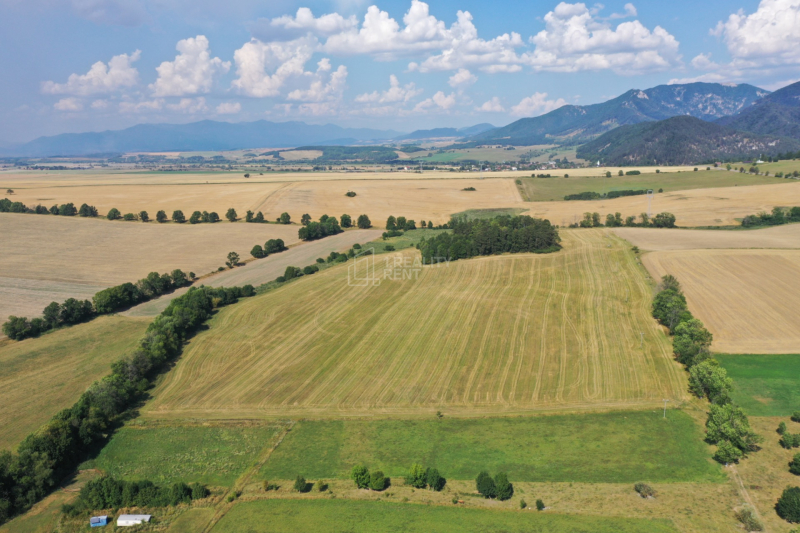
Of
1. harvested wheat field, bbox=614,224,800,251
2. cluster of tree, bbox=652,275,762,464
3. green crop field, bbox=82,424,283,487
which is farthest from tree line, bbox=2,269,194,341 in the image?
harvested wheat field, bbox=614,224,800,251

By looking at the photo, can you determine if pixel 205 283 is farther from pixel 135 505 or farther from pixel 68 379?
pixel 135 505

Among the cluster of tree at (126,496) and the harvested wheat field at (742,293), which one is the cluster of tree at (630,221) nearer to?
the harvested wheat field at (742,293)

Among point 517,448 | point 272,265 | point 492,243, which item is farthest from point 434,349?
point 272,265

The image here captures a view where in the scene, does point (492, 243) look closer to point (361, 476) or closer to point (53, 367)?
point (361, 476)

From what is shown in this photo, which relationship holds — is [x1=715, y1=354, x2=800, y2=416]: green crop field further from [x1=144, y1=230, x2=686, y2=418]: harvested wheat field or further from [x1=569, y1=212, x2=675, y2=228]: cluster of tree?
[x1=569, y1=212, x2=675, y2=228]: cluster of tree

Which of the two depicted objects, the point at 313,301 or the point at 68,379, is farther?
the point at 313,301

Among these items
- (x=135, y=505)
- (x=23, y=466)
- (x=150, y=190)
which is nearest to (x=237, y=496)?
(x=135, y=505)
